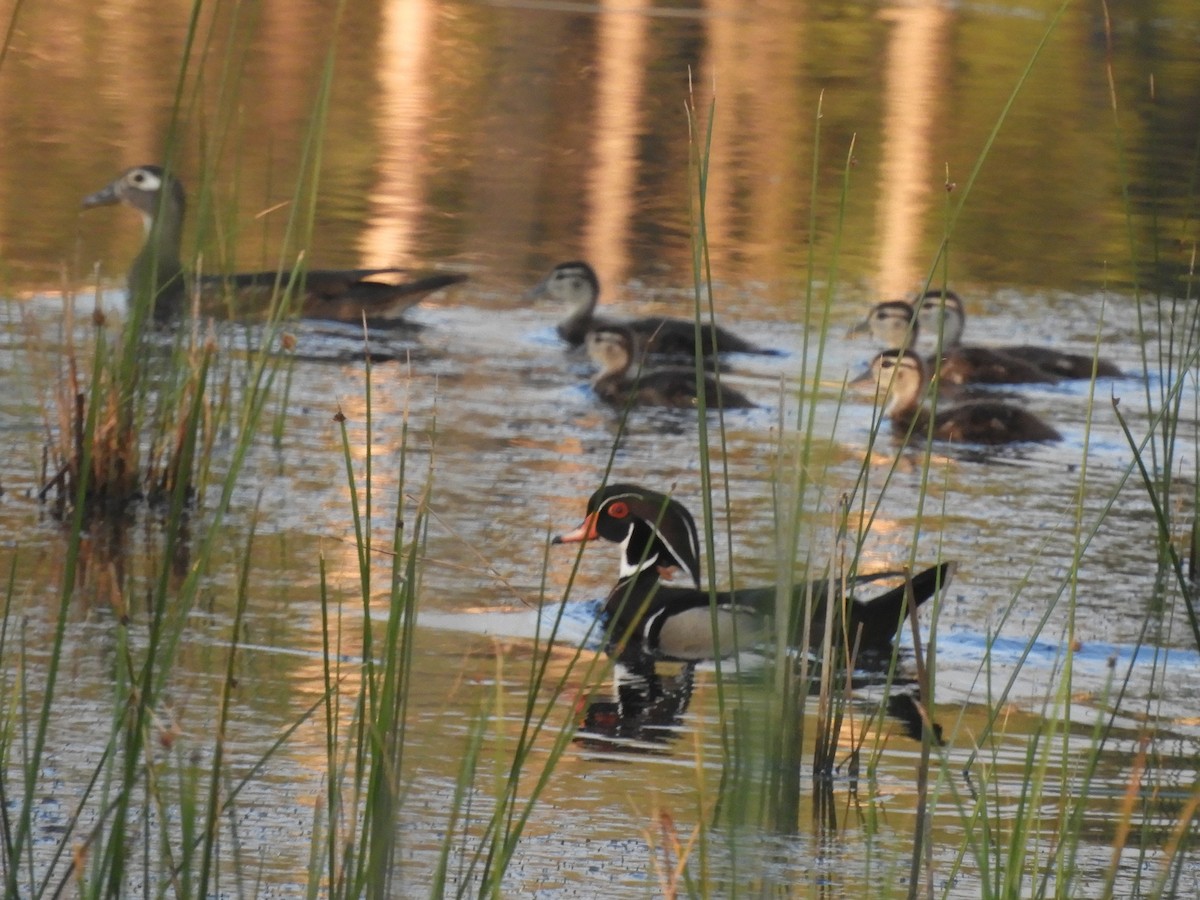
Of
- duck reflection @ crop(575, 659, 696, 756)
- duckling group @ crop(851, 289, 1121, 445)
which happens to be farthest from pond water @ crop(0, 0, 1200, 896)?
duckling group @ crop(851, 289, 1121, 445)

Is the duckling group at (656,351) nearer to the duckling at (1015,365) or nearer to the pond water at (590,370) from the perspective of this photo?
the duckling at (1015,365)

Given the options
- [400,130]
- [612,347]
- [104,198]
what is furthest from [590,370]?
[400,130]

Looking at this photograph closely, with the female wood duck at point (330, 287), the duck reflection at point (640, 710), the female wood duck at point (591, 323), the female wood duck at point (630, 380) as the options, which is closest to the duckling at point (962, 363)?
the female wood duck at point (591, 323)

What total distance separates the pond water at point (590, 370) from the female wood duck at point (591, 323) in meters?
0.16

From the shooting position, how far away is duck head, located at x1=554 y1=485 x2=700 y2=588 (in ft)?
19.6

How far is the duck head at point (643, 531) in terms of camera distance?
5.96m

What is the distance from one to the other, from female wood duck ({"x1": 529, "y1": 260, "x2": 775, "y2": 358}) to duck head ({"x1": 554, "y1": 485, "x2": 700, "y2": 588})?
2.98m

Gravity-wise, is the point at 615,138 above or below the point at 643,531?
above

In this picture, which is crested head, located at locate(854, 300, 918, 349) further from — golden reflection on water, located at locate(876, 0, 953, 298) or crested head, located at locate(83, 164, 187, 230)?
crested head, located at locate(83, 164, 187, 230)

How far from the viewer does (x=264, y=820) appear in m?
3.88

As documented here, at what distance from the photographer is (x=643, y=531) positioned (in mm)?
6230

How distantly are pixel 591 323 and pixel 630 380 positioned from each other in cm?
62

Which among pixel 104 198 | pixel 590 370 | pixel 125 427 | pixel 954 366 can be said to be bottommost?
pixel 590 370

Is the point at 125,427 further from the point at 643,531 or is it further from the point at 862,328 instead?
the point at 862,328
